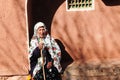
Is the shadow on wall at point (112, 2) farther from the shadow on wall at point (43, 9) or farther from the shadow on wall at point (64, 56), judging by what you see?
the shadow on wall at point (64, 56)

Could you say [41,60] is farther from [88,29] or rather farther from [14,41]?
[88,29]

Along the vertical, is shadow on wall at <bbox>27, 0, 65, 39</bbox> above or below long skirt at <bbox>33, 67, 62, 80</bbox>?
above

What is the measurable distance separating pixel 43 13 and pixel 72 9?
2.44ft

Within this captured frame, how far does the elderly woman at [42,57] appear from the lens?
29.9ft

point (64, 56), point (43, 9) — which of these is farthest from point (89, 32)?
point (43, 9)

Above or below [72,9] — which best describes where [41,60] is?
below

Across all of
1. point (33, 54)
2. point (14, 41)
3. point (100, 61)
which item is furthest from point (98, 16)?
point (33, 54)

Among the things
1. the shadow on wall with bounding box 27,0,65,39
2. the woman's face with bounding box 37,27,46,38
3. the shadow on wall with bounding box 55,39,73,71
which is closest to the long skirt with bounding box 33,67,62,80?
the woman's face with bounding box 37,27,46,38

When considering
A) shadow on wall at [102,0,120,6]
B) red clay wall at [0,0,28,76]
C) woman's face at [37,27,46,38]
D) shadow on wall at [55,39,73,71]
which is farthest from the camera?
shadow on wall at [55,39,73,71]

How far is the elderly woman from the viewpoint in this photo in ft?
29.9

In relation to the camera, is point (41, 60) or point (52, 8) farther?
point (52, 8)

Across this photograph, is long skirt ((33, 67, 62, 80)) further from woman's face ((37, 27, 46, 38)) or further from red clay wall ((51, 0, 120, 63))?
red clay wall ((51, 0, 120, 63))

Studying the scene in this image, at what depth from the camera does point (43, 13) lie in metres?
11.7

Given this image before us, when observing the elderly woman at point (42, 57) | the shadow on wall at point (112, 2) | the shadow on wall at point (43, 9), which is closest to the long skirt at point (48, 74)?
the elderly woman at point (42, 57)
